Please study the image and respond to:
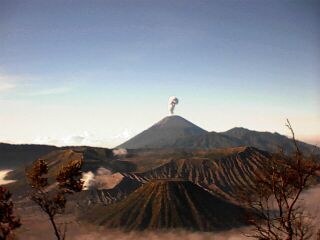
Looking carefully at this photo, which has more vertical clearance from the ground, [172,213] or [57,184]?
[57,184]

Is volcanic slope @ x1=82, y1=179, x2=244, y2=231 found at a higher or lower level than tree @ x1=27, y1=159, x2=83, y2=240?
lower

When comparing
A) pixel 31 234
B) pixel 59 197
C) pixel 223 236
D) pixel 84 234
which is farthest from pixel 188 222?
pixel 59 197

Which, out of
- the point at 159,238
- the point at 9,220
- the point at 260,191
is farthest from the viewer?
the point at 159,238

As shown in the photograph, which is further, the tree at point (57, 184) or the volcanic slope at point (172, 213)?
the volcanic slope at point (172, 213)

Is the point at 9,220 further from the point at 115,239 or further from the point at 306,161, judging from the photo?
the point at 115,239

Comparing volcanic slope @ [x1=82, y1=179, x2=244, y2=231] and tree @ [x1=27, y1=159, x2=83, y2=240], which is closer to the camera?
tree @ [x1=27, y1=159, x2=83, y2=240]

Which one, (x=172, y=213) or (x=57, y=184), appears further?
(x=172, y=213)

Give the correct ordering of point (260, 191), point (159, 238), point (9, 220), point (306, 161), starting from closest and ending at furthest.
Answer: point (306, 161) → point (260, 191) → point (9, 220) → point (159, 238)

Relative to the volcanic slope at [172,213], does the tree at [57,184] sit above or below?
above
